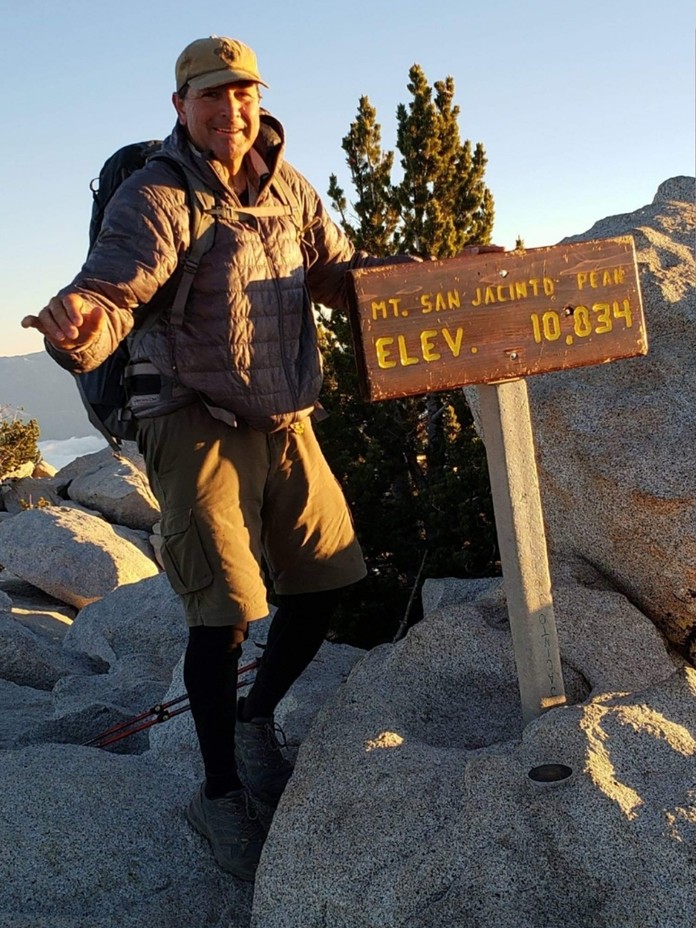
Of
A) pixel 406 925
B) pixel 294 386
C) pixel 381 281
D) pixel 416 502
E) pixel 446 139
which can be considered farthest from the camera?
pixel 446 139

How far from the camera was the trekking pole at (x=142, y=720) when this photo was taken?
609 centimetres

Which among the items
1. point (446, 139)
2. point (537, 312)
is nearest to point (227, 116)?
point (537, 312)

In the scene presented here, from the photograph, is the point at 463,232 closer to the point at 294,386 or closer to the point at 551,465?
the point at 551,465

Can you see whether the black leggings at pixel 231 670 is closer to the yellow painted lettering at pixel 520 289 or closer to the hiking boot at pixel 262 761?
the hiking boot at pixel 262 761

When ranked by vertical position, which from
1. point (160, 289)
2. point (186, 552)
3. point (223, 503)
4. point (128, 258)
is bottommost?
point (186, 552)

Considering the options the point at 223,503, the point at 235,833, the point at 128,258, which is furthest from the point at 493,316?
the point at 235,833

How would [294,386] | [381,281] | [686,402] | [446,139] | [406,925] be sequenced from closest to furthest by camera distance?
[406,925] < [381,281] < [294,386] < [686,402] < [446,139]

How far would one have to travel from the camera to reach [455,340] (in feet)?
13.1

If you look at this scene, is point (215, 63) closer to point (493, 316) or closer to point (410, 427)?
point (493, 316)

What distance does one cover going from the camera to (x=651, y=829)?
3.49 meters

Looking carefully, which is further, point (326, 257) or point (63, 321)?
point (326, 257)

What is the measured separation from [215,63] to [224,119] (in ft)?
0.68

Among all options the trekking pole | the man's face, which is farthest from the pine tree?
the man's face

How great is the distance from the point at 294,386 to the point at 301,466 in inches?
15.0
